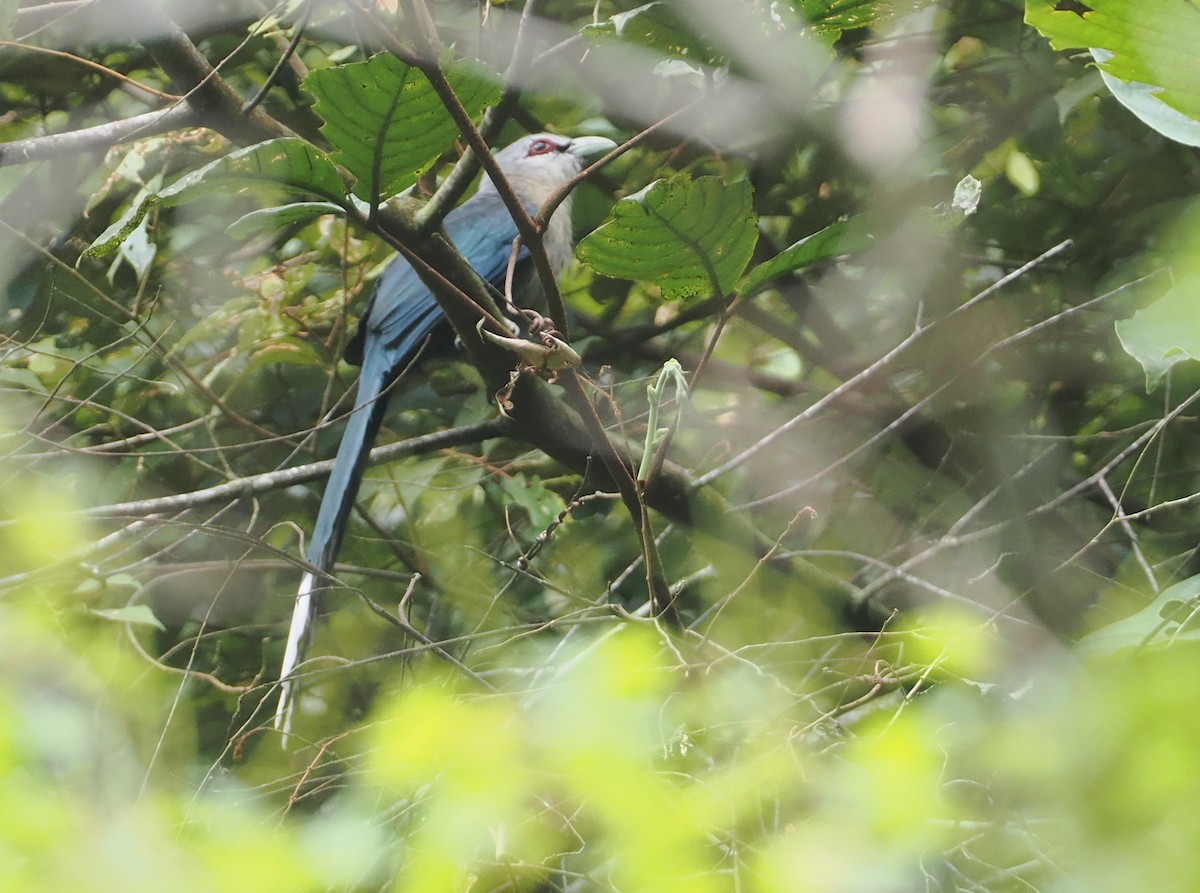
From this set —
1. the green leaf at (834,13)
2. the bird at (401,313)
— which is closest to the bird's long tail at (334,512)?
the bird at (401,313)

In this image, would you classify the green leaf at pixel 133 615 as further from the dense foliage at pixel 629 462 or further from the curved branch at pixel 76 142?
the curved branch at pixel 76 142

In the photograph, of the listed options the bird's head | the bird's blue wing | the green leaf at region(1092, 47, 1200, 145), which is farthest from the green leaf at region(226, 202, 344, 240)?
the bird's head

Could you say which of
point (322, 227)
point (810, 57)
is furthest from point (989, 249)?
point (322, 227)

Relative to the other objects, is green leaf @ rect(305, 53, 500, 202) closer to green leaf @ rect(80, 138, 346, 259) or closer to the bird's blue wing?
green leaf @ rect(80, 138, 346, 259)

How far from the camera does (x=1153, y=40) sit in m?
1.13

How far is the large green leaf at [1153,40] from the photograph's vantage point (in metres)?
1.12

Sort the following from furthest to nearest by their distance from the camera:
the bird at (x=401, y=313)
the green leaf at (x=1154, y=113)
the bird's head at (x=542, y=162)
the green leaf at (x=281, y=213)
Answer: the bird's head at (x=542, y=162) → the bird at (x=401, y=313) → the green leaf at (x=1154, y=113) → the green leaf at (x=281, y=213)

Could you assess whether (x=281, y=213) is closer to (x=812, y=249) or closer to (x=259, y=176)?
(x=259, y=176)

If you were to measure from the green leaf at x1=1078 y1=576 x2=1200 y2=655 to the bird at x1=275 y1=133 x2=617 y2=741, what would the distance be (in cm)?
92

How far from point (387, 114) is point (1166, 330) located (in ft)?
2.93

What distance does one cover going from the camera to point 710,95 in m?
1.42

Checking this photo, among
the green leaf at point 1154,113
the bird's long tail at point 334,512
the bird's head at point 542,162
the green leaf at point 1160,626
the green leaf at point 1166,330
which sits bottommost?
the bird's long tail at point 334,512

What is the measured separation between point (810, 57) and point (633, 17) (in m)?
0.27

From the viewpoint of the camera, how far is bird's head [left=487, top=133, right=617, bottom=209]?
333 cm
